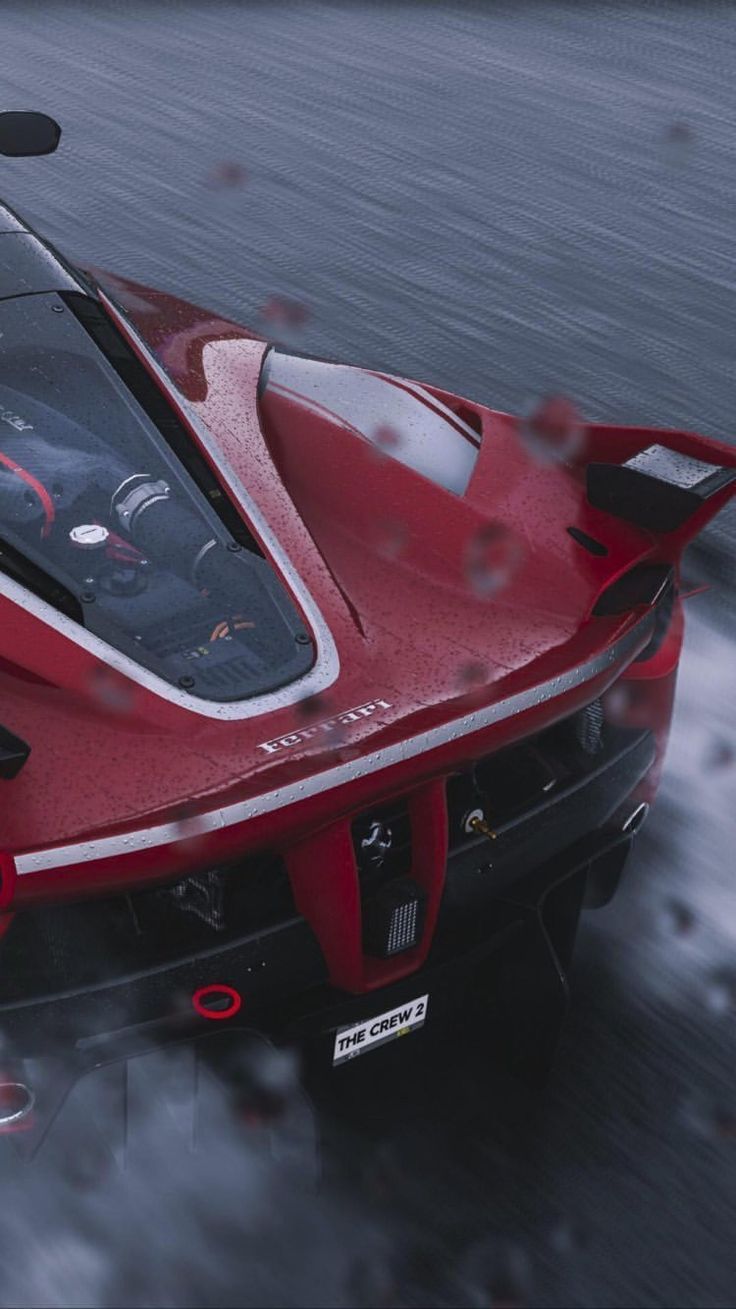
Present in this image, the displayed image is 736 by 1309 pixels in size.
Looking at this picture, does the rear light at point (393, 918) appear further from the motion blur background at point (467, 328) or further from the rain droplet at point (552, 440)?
the rain droplet at point (552, 440)

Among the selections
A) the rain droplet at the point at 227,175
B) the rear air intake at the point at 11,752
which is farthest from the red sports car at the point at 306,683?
the rain droplet at the point at 227,175

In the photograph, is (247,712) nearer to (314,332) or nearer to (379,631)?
(379,631)

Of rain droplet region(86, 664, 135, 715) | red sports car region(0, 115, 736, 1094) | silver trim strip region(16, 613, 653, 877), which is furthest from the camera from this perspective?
rain droplet region(86, 664, 135, 715)

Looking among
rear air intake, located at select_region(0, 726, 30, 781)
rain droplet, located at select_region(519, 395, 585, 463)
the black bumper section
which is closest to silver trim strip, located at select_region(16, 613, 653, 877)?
rear air intake, located at select_region(0, 726, 30, 781)

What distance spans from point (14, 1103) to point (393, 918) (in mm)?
625

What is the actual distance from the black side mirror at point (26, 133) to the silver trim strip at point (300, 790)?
6.13 ft

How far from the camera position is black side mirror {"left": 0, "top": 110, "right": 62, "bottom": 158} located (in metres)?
3.69

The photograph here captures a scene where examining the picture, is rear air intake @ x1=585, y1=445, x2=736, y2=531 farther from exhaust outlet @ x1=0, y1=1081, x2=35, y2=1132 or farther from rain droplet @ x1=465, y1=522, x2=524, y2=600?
exhaust outlet @ x1=0, y1=1081, x2=35, y2=1132

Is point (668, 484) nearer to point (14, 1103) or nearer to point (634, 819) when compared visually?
point (634, 819)

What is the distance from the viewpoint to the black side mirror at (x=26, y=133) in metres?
3.69

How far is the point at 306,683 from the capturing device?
261 centimetres

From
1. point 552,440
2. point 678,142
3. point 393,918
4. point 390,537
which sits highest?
point 552,440

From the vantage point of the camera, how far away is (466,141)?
7383mm

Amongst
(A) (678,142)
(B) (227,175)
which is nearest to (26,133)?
(B) (227,175)
